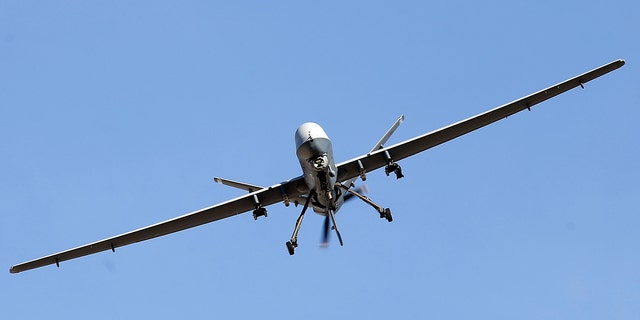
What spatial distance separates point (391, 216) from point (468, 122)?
6.27m

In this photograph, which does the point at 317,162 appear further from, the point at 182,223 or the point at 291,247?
the point at 182,223

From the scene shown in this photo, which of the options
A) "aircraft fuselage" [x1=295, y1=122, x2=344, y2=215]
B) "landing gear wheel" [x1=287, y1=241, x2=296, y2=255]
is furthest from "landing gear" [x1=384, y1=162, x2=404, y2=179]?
"landing gear wheel" [x1=287, y1=241, x2=296, y2=255]

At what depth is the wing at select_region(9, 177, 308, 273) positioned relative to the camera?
46.0 metres

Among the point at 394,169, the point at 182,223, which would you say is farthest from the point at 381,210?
the point at 182,223

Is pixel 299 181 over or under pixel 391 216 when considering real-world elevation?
over

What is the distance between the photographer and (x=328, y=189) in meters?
43.5

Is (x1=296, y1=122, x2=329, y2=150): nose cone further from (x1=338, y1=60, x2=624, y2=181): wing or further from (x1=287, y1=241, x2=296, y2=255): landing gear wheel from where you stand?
(x1=287, y1=241, x2=296, y2=255): landing gear wheel

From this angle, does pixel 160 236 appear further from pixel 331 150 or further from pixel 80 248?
pixel 331 150

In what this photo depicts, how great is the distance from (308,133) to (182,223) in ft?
31.4

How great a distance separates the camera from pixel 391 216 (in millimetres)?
43938

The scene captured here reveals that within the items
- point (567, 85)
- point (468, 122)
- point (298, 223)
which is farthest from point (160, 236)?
point (567, 85)

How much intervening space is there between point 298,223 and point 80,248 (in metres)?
11.2

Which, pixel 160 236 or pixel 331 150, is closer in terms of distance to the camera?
pixel 331 150

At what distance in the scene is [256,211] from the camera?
151ft
